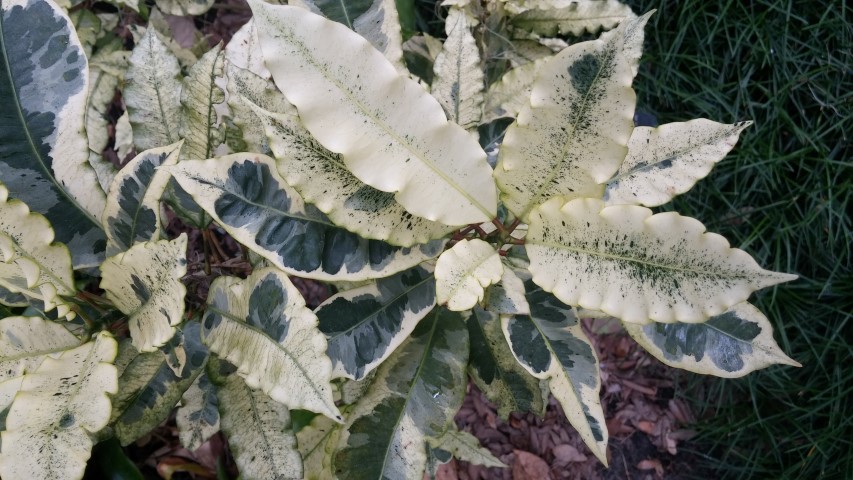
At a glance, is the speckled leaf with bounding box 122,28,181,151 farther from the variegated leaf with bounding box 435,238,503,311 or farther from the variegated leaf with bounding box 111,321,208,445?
the variegated leaf with bounding box 435,238,503,311

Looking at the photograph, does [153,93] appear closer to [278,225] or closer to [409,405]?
[278,225]

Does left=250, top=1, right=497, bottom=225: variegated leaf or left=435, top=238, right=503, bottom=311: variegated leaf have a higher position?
left=250, top=1, right=497, bottom=225: variegated leaf

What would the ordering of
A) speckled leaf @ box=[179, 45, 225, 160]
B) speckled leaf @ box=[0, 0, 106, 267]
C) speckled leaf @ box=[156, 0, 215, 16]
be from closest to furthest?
speckled leaf @ box=[0, 0, 106, 267], speckled leaf @ box=[179, 45, 225, 160], speckled leaf @ box=[156, 0, 215, 16]

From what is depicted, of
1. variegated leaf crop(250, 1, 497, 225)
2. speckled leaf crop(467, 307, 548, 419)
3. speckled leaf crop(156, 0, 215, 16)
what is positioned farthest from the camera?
speckled leaf crop(156, 0, 215, 16)

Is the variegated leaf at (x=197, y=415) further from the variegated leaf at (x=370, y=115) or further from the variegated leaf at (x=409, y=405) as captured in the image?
the variegated leaf at (x=370, y=115)

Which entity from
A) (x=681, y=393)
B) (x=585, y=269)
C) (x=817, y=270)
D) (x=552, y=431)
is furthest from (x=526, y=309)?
(x=817, y=270)

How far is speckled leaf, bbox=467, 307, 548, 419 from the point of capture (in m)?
1.03

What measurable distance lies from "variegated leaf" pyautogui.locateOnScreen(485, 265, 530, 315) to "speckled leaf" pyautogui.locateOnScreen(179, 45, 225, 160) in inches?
18.3

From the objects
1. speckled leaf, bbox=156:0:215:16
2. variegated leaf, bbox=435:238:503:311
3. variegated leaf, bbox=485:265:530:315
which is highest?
speckled leaf, bbox=156:0:215:16

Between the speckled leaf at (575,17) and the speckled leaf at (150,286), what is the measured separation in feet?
2.84

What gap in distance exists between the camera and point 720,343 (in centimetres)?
87

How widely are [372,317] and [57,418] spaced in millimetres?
388

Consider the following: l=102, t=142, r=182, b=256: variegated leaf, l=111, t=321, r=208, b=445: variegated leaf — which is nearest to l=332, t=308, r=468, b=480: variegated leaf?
l=111, t=321, r=208, b=445: variegated leaf

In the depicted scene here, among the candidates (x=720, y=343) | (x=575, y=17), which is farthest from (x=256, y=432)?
(x=575, y=17)
